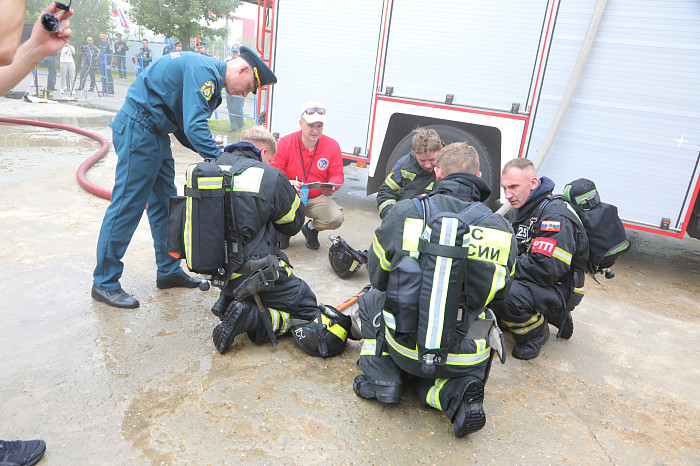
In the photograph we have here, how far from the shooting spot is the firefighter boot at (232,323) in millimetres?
2693

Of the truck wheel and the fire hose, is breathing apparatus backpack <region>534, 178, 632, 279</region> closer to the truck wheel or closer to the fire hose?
the truck wheel

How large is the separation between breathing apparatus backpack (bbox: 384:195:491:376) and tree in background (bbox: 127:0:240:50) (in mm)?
17829

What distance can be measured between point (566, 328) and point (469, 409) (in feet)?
5.12

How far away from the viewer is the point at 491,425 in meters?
2.41

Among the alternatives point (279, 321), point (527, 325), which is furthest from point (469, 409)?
point (279, 321)

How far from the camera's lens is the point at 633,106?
4.49m

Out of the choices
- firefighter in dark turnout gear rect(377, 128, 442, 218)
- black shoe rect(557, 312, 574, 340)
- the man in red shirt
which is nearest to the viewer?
black shoe rect(557, 312, 574, 340)

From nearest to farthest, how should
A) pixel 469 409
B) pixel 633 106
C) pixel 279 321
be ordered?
pixel 469 409
pixel 279 321
pixel 633 106

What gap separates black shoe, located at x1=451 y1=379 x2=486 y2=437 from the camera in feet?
7.15

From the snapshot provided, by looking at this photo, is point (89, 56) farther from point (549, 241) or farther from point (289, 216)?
point (549, 241)

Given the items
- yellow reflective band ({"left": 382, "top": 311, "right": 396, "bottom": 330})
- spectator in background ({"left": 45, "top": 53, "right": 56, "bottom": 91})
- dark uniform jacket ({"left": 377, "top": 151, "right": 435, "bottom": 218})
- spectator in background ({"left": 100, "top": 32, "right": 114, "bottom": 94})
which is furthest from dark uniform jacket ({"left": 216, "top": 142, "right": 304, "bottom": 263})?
spectator in background ({"left": 45, "top": 53, "right": 56, "bottom": 91})

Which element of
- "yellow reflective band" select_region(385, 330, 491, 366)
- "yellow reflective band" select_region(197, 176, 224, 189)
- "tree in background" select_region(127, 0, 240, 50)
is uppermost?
"tree in background" select_region(127, 0, 240, 50)

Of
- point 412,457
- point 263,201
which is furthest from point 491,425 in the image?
point 263,201

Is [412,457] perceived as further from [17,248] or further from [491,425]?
[17,248]
